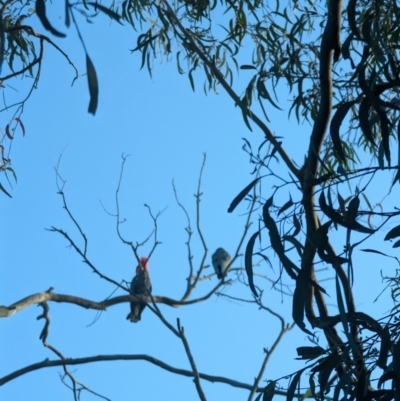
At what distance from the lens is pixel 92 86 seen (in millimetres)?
1058

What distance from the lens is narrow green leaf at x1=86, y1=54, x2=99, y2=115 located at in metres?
1.01

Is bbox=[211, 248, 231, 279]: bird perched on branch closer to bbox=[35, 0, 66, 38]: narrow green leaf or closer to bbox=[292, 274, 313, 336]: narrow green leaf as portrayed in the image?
bbox=[292, 274, 313, 336]: narrow green leaf

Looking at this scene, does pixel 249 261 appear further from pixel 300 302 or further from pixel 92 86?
pixel 92 86

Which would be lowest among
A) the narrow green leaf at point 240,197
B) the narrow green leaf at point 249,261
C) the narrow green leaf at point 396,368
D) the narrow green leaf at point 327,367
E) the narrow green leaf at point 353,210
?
the narrow green leaf at point 396,368

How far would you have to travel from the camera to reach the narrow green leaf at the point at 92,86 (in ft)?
3.31

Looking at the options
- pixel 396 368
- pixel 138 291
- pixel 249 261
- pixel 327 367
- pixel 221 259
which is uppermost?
pixel 138 291

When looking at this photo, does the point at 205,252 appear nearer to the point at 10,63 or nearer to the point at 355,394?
the point at 10,63

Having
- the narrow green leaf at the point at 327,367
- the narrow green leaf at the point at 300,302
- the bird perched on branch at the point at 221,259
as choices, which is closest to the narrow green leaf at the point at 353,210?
the narrow green leaf at the point at 300,302

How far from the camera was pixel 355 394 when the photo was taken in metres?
1.86

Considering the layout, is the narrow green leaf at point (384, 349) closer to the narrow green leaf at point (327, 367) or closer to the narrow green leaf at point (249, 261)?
the narrow green leaf at point (327, 367)

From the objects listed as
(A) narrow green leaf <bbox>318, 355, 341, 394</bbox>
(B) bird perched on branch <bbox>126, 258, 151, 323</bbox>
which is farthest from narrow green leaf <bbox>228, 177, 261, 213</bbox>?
(B) bird perched on branch <bbox>126, 258, 151, 323</bbox>

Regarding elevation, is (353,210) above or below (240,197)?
below

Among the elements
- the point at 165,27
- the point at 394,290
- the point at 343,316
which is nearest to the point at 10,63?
the point at 165,27

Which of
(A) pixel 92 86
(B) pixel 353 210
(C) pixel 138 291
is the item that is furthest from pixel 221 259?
(A) pixel 92 86
